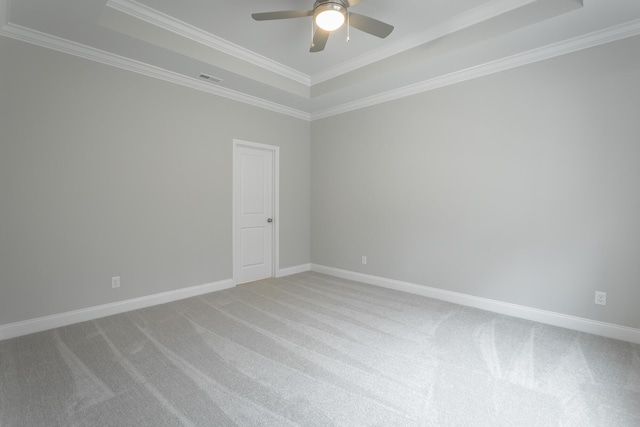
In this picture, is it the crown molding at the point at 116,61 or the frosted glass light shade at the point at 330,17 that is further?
the crown molding at the point at 116,61

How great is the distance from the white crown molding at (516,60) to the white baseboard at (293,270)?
2.88 m

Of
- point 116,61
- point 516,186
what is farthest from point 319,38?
point 516,186

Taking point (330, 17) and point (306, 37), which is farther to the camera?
point (306, 37)

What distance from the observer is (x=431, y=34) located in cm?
325

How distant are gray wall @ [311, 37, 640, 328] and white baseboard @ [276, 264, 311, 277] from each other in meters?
1.09

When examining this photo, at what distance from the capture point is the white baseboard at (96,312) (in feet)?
9.15

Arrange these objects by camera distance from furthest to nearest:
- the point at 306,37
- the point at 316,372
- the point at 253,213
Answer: the point at 253,213 < the point at 306,37 < the point at 316,372

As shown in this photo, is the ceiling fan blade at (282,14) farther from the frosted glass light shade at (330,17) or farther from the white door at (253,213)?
the white door at (253,213)

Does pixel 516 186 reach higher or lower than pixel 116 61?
lower

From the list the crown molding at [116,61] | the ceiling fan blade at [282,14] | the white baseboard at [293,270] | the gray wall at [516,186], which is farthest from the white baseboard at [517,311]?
the ceiling fan blade at [282,14]

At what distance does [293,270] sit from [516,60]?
421 cm

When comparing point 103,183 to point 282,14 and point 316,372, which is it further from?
point 316,372

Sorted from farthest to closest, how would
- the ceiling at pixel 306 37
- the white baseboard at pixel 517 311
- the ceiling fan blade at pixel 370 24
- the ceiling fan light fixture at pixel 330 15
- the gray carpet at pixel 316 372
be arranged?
the white baseboard at pixel 517 311
the ceiling at pixel 306 37
the ceiling fan blade at pixel 370 24
the ceiling fan light fixture at pixel 330 15
the gray carpet at pixel 316 372

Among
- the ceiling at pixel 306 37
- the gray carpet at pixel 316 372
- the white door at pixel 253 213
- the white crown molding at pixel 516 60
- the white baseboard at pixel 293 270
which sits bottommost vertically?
the gray carpet at pixel 316 372
